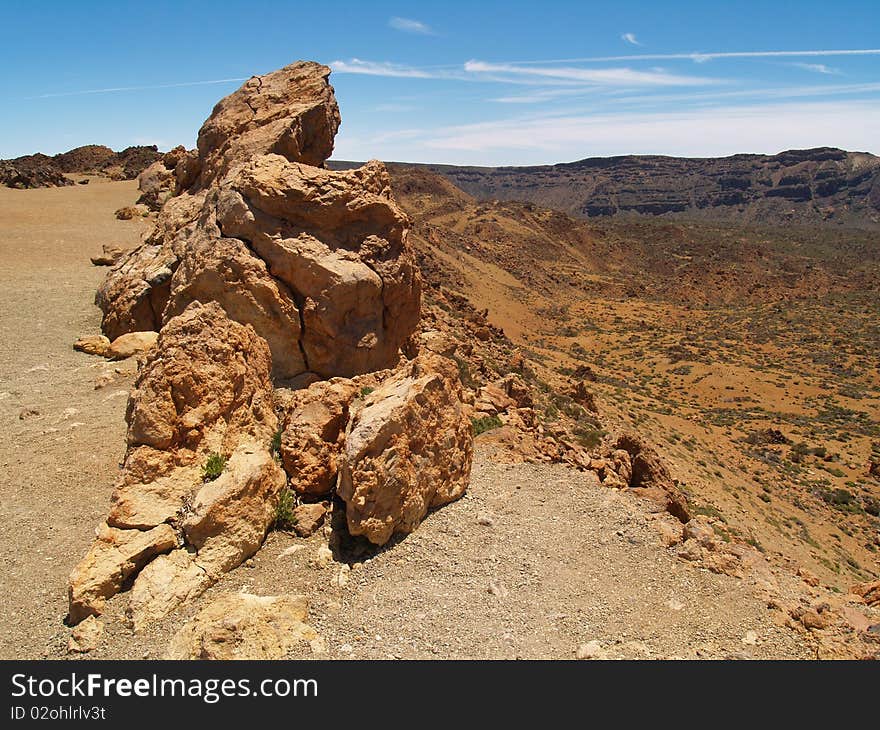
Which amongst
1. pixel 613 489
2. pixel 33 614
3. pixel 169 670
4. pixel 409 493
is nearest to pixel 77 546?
pixel 33 614

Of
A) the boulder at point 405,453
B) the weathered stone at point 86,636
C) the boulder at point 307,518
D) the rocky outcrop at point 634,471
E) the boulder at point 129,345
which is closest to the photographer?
the weathered stone at point 86,636

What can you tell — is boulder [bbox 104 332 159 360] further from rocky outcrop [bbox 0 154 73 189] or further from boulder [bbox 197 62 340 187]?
rocky outcrop [bbox 0 154 73 189]

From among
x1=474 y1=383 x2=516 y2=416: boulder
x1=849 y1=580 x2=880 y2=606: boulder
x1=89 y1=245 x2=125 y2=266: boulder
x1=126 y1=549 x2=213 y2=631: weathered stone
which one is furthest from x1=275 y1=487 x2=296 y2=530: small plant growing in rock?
x1=89 y1=245 x2=125 y2=266: boulder

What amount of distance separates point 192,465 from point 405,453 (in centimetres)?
237

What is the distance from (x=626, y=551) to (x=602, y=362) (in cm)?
2659

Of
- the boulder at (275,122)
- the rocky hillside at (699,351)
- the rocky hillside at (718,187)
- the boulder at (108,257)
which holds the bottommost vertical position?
the rocky hillside at (699,351)

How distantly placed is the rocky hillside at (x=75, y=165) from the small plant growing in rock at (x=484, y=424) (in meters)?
27.5

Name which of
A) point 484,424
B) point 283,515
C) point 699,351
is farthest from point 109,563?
point 699,351

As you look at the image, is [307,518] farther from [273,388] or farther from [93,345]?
[93,345]

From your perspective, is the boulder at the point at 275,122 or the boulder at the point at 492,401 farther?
the boulder at the point at 492,401

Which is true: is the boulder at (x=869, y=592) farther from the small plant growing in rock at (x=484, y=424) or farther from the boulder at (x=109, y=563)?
the boulder at (x=109, y=563)

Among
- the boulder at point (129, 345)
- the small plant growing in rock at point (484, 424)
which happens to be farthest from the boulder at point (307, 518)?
the boulder at point (129, 345)

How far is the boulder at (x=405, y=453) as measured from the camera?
6957mm

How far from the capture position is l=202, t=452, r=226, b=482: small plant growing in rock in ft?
23.1
